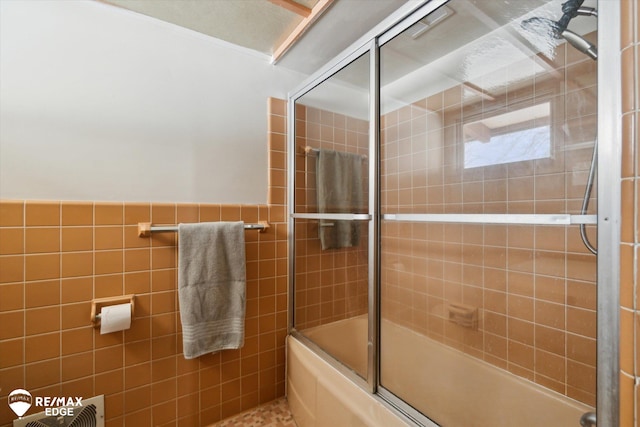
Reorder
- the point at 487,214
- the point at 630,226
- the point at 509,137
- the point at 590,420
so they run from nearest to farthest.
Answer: the point at 630,226 < the point at 590,420 < the point at 487,214 < the point at 509,137

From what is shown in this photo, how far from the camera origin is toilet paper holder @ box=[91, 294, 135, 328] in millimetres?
1074

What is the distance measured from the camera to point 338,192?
1.51 metres

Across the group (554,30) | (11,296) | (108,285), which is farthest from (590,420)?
(11,296)

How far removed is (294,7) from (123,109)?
88 cm

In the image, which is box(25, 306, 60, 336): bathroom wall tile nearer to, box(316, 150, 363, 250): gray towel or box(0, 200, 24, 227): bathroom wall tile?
box(0, 200, 24, 227): bathroom wall tile

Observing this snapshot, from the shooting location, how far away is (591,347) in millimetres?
975

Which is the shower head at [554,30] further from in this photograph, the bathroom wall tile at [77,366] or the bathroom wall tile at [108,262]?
the bathroom wall tile at [77,366]

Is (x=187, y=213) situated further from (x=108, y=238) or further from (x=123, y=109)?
(x=123, y=109)

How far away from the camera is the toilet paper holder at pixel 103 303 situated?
3.52ft

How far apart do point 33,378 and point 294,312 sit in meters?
1.10

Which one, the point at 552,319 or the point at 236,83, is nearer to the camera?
the point at 552,319

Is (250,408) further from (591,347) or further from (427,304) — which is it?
(591,347)

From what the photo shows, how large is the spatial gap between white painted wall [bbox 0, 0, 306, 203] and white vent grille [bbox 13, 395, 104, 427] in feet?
2.75

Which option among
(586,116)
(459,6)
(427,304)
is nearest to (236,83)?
(459,6)
